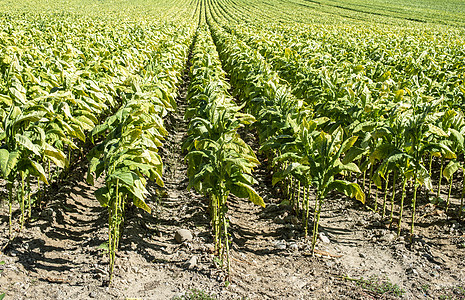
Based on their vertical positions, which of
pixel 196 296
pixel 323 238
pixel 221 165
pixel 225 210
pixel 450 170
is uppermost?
pixel 221 165

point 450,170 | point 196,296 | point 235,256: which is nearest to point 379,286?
point 235,256

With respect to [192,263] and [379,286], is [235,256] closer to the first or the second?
[192,263]

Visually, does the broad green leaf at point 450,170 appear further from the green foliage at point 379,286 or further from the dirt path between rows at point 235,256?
the green foliage at point 379,286

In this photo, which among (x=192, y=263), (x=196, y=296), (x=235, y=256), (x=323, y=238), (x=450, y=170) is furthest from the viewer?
(x=323, y=238)

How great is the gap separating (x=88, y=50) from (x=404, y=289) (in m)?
8.54

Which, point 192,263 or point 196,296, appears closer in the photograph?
point 196,296

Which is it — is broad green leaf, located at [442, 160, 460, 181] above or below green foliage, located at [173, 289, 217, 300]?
above

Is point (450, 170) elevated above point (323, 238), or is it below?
above

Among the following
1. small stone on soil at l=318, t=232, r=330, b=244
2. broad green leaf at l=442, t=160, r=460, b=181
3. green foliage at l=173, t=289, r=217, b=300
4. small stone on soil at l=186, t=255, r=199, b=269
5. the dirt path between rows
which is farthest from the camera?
small stone on soil at l=318, t=232, r=330, b=244

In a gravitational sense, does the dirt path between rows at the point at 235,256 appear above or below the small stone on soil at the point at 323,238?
below

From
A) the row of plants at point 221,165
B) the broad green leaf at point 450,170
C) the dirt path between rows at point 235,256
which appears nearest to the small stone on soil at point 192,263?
the dirt path between rows at point 235,256

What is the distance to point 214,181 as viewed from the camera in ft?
13.6

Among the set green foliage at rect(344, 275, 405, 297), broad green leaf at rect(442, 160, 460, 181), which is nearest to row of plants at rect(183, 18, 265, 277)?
green foliage at rect(344, 275, 405, 297)

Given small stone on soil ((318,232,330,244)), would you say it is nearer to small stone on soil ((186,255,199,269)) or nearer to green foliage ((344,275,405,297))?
green foliage ((344,275,405,297))
